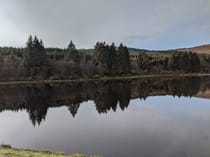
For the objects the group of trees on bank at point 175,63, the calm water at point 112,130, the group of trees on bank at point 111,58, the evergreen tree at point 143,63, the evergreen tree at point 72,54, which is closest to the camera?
the calm water at point 112,130

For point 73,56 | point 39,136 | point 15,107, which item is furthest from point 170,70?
point 39,136

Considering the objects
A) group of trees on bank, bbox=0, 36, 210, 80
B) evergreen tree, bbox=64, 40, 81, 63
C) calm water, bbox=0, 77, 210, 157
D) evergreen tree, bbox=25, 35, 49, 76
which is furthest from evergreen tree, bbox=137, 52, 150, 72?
calm water, bbox=0, 77, 210, 157

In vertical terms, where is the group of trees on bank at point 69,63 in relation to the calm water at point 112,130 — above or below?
above

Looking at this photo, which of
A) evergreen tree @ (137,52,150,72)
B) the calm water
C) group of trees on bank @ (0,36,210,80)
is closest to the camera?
the calm water

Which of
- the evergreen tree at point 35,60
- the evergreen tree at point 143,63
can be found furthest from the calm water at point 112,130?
the evergreen tree at point 143,63

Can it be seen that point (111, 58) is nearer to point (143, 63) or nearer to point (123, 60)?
point (123, 60)

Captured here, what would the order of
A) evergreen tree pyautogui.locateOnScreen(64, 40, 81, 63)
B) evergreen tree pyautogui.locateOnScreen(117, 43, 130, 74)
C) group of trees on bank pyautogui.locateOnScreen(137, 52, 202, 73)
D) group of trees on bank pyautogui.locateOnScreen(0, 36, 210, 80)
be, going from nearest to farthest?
group of trees on bank pyautogui.locateOnScreen(0, 36, 210, 80) → evergreen tree pyautogui.locateOnScreen(64, 40, 81, 63) → evergreen tree pyautogui.locateOnScreen(117, 43, 130, 74) → group of trees on bank pyautogui.locateOnScreen(137, 52, 202, 73)

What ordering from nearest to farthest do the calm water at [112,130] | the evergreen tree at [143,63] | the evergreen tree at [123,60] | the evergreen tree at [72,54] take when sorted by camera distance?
the calm water at [112,130]
the evergreen tree at [72,54]
the evergreen tree at [123,60]
the evergreen tree at [143,63]

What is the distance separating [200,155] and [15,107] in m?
30.9

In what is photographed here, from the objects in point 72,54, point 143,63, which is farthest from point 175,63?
point 72,54

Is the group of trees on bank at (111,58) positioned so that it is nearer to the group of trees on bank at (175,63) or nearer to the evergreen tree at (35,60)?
the group of trees on bank at (175,63)

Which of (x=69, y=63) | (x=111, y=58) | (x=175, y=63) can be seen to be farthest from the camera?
(x=175, y=63)

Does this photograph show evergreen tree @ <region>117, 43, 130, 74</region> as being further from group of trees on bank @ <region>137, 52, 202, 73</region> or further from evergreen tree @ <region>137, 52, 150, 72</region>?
group of trees on bank @ <region>137, 52, 202, 73</region>

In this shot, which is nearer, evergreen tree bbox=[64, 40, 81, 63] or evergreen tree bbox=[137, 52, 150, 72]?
evergreen tree bbox=[64, 40, 81, 63]
